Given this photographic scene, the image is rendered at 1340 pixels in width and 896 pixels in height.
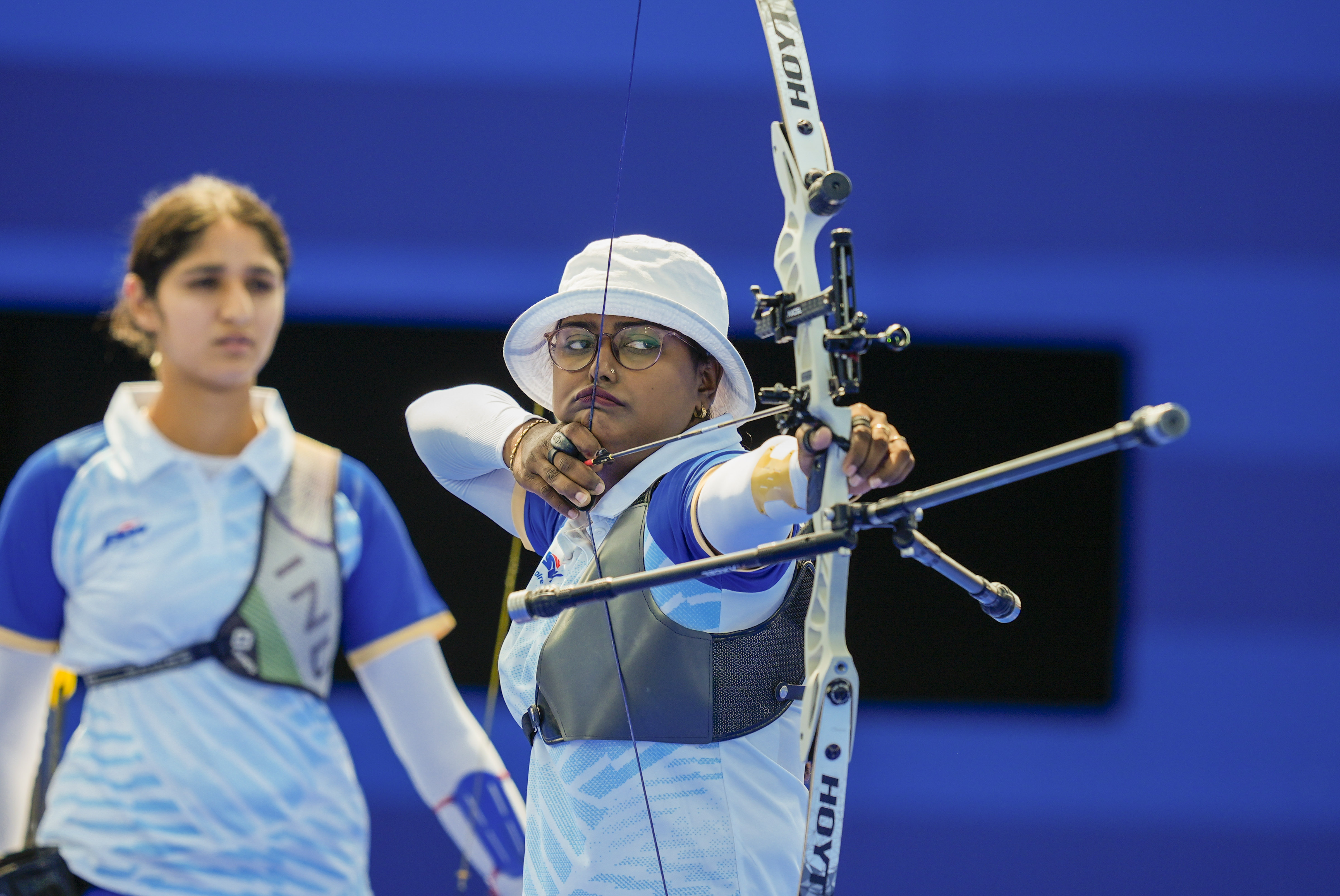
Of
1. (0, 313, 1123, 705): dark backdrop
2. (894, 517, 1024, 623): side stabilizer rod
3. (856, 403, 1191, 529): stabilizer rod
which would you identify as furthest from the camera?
(0, 313, 1123, 705): dark backdrop

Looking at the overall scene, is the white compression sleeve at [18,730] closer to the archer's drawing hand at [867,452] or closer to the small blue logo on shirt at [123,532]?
the small blue logo on shirt at [123,532]

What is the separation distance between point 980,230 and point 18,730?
2.37m

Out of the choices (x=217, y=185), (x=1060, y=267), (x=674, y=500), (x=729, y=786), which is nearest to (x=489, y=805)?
(x=729, y=786)

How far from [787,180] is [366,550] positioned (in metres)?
1.16

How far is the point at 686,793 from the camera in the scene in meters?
1.40

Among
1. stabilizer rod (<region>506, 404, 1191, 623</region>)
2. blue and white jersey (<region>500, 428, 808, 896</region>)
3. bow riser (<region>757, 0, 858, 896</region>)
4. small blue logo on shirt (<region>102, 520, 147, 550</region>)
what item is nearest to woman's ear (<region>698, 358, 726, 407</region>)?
blue and white jersey (<region>500, 428, 808, 896</region>)

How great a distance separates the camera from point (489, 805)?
7.09 ft

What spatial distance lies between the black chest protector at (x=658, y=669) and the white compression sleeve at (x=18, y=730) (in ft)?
3.33

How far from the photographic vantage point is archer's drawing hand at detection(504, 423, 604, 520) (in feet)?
4.66

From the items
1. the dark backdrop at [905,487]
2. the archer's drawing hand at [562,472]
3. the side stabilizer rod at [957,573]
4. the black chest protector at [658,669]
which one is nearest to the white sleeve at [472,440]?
the archer's drawing hand at [562,472]

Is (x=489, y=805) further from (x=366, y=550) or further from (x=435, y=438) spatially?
(x=435, y=438)

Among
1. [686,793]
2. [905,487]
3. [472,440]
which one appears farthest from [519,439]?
[905,487]

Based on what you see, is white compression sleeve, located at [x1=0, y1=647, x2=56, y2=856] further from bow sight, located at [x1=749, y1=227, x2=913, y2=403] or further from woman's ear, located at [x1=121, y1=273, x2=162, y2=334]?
bow sight, located at [x1=749, y1=227, x2=913, y2=403]

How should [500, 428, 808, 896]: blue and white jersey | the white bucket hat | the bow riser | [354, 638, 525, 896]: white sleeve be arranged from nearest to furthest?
the bow riser, [500, 428, 808, 896]: blue and white jersey, the white bucket hat, [354, 638, 525, 896]: white sleeve
